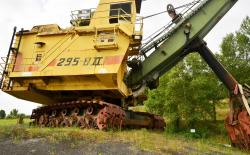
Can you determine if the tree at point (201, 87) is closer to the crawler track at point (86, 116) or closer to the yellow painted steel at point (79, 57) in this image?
the crawler track at point (86, 116)

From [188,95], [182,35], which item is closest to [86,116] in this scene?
[182,35]

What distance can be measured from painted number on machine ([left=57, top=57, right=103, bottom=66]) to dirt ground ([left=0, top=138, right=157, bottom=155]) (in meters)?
4.33

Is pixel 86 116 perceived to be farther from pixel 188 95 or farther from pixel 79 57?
pixel 188 95

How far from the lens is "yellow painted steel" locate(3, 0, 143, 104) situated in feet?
43.6

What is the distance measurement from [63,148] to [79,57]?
18.1ft

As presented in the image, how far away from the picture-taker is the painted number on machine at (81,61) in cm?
1333

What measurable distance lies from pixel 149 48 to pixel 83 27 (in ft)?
9.78

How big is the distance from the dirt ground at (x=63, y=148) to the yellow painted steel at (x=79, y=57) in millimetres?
3962

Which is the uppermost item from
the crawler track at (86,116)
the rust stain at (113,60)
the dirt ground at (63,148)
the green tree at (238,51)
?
the green tree at (238,51)

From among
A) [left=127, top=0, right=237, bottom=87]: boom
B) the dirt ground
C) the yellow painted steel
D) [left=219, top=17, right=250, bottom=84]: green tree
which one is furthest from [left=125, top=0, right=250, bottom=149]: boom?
[left=219, top=17, right=250, bottom=84]: green tree

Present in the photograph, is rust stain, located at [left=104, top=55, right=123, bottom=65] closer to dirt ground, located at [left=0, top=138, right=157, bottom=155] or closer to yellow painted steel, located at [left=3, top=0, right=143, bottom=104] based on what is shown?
yellow painted steel, located at [left=3, top=0, right=143, bottom=104]

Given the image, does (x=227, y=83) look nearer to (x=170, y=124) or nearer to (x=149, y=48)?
(x=149, y=48)

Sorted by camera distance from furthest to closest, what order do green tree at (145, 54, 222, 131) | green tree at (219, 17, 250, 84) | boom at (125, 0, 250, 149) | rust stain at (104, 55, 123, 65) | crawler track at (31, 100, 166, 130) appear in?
green tree at (145, 54, 222, 131), green tree at (219, 17, 250, 84), boom at (125, 0, 250, 149), rust stain at (104, 55, 123, 65), crawler track at (31, 100, 166, 130)

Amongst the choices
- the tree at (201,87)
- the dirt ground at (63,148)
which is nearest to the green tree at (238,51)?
the tree at (201,87)
